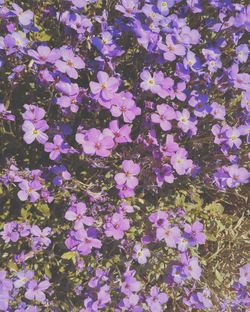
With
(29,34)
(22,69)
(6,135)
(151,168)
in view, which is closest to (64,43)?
(29,34)

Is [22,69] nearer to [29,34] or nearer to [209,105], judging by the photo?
[29,34]

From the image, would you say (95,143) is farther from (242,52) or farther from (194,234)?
(242,52)

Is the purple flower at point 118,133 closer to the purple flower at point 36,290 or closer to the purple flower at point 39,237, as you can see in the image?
the purple flower at point 39,237

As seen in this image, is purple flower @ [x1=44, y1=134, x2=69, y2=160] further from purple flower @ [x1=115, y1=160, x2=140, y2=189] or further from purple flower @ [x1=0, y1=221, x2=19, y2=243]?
purple flower @ [x1=0, y1=221, x2=19, y2=243]

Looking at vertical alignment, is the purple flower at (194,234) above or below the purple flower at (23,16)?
below

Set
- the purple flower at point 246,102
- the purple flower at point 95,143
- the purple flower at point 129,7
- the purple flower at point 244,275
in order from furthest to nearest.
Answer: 1. the purple flower at point 244,275
2. the purple flower at point 246,102
3. the purple flower at point 129,7
4. the purple flower at point 95,143

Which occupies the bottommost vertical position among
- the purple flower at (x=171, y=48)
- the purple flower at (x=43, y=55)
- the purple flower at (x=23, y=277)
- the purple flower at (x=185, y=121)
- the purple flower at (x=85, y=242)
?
the purple flower at (x=23, y=277)

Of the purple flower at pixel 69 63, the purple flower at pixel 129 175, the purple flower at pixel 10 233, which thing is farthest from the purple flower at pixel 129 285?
the purple flower at pixel 69 63
